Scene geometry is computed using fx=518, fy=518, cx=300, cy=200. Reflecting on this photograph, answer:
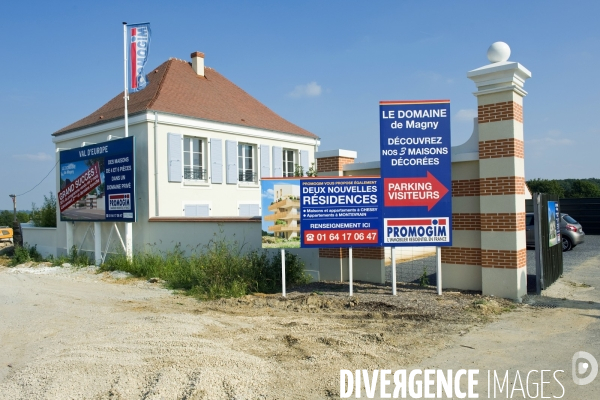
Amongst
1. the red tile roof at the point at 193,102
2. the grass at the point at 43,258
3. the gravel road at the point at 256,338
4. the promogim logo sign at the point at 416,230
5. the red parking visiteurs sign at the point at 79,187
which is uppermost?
the red tile roof at the point at 193,102

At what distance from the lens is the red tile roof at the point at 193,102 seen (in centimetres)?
1948

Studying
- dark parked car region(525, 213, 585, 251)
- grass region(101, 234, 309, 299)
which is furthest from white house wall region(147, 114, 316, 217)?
dark parked car region(525, 213, 585, 251)

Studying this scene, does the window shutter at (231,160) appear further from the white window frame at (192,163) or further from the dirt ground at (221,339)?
the dirt ground at (221,339)

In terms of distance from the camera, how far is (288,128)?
23938mm

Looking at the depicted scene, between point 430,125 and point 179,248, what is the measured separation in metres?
8.97

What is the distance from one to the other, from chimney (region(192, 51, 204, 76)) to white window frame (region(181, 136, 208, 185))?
16.5 ft

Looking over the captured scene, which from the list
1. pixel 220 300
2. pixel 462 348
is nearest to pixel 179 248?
pixel 220 300

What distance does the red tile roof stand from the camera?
63.9 ft

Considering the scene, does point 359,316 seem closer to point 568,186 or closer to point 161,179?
point 161,179

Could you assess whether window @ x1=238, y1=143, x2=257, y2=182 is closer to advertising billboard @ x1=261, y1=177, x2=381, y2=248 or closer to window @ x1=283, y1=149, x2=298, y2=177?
window @ x1=283, y1=149, x2=298, y2=177

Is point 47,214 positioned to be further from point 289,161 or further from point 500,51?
point 500,51

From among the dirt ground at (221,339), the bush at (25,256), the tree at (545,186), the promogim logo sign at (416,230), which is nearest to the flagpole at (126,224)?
the dirt ground at (221,339)

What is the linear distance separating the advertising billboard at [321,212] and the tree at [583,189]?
46.7m

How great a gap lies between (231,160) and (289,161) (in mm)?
3931
